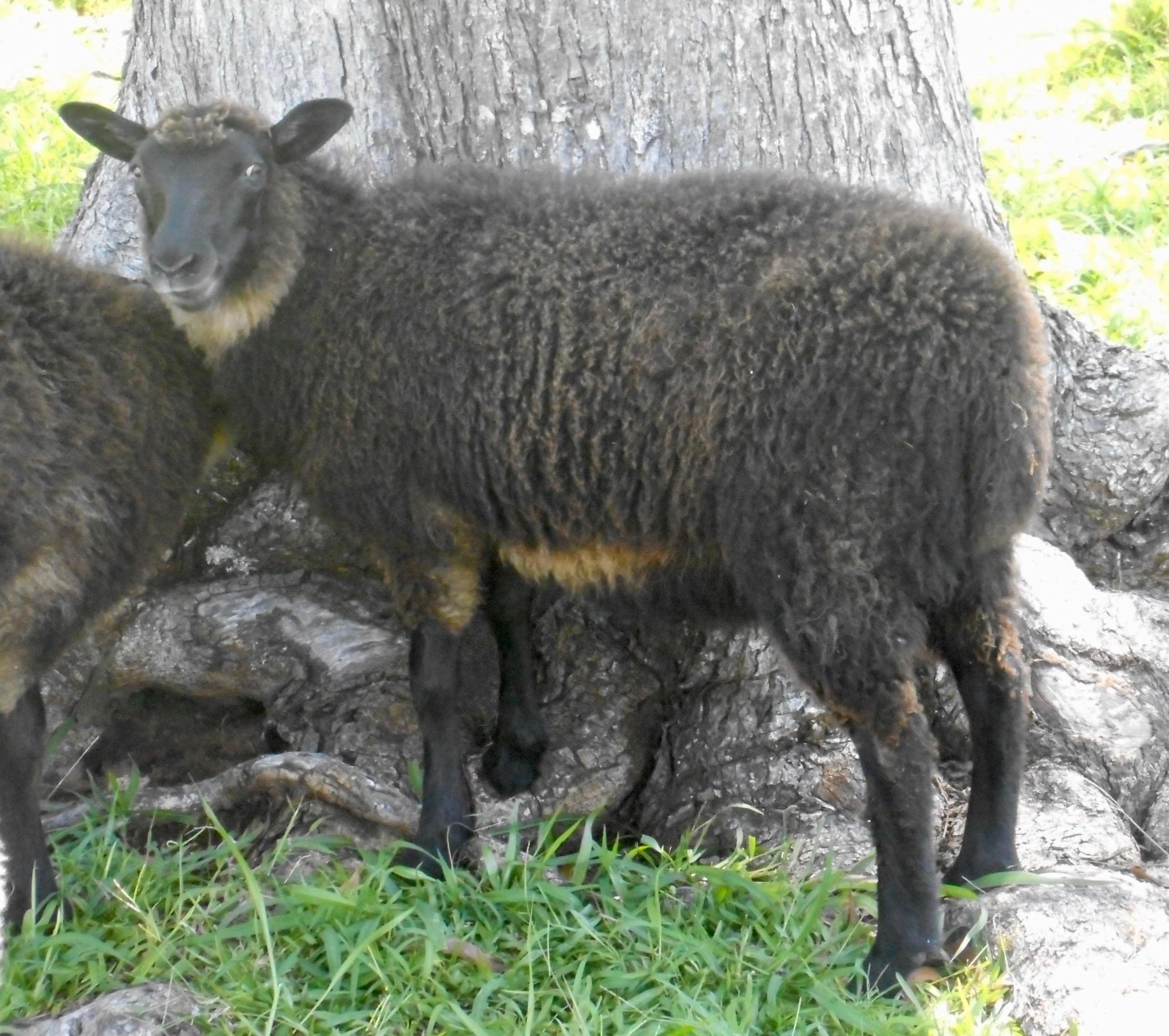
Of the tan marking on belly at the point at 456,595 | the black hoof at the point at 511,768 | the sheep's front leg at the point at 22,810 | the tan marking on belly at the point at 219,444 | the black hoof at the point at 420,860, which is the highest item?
the tan marking on belly at the point at 219,444

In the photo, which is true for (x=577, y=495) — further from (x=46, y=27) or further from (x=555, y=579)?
(x=46, y=27)

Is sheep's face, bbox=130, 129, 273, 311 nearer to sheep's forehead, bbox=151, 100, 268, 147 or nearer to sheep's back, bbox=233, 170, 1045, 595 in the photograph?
sheep's forehead, bbox=151, 100, 268, 147

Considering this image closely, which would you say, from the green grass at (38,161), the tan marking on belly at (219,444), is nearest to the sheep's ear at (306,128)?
the tan marking on belly at (219,444)

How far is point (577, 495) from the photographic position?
3.59 metres

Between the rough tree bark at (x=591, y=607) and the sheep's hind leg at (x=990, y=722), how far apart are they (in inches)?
13.1

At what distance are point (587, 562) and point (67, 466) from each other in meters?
1.40

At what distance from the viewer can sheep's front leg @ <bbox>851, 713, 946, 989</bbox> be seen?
3.38m

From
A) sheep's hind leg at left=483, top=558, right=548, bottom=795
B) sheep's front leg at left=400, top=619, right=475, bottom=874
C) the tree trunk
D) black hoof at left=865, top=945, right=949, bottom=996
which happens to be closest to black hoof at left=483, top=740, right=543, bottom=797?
sheep's hind leg at left=483, top=558, right=548, bottom=795

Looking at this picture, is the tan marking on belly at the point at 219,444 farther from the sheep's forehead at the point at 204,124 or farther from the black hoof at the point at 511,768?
the black hoof at the point at 511,768

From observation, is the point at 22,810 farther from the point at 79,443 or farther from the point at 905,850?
the point at 905,850

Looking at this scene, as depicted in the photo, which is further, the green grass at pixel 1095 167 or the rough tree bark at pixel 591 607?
the green grass at pixel 1095 167

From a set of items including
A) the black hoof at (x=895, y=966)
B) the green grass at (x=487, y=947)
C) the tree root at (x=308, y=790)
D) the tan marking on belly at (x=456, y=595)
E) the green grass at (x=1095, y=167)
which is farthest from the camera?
the green grass at (x=1095, y=167)

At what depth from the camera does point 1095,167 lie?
23.9ft

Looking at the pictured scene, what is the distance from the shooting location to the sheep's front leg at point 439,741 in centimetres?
388
